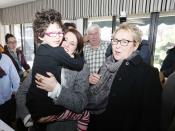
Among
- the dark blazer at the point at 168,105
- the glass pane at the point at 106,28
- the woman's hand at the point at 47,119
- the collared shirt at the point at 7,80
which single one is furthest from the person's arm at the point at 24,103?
the glass pane at the point at 106,28

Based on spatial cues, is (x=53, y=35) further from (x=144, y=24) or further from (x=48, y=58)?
(x=144, y=24)

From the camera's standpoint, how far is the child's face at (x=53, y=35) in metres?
1.23

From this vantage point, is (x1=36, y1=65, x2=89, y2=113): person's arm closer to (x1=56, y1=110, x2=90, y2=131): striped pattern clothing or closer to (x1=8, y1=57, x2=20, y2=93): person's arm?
(x1=56, y1=110, x2=90, y2=131): striped pattern clothing

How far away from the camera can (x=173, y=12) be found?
12.3 ft

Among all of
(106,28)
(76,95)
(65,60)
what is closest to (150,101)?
(76,95)

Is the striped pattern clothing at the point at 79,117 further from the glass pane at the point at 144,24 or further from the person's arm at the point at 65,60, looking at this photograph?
the glass pane at the point at 144,24

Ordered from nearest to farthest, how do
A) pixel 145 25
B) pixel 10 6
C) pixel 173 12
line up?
pixel 173 12, pixel 145 25, pixel 10 6

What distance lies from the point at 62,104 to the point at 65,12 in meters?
4.74

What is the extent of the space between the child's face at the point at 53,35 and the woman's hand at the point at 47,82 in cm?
20

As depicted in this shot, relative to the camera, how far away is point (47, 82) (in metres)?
1.20

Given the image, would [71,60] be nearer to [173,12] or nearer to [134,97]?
[134,97]

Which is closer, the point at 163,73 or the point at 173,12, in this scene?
the point at 163,73

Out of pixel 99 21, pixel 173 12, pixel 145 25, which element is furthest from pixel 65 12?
pixel 173 12

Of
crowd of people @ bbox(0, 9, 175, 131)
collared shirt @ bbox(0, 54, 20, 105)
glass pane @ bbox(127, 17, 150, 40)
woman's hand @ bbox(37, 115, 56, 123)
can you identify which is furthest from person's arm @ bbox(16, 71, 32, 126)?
glass pane @ bbox(127, 17, 150, 40)
